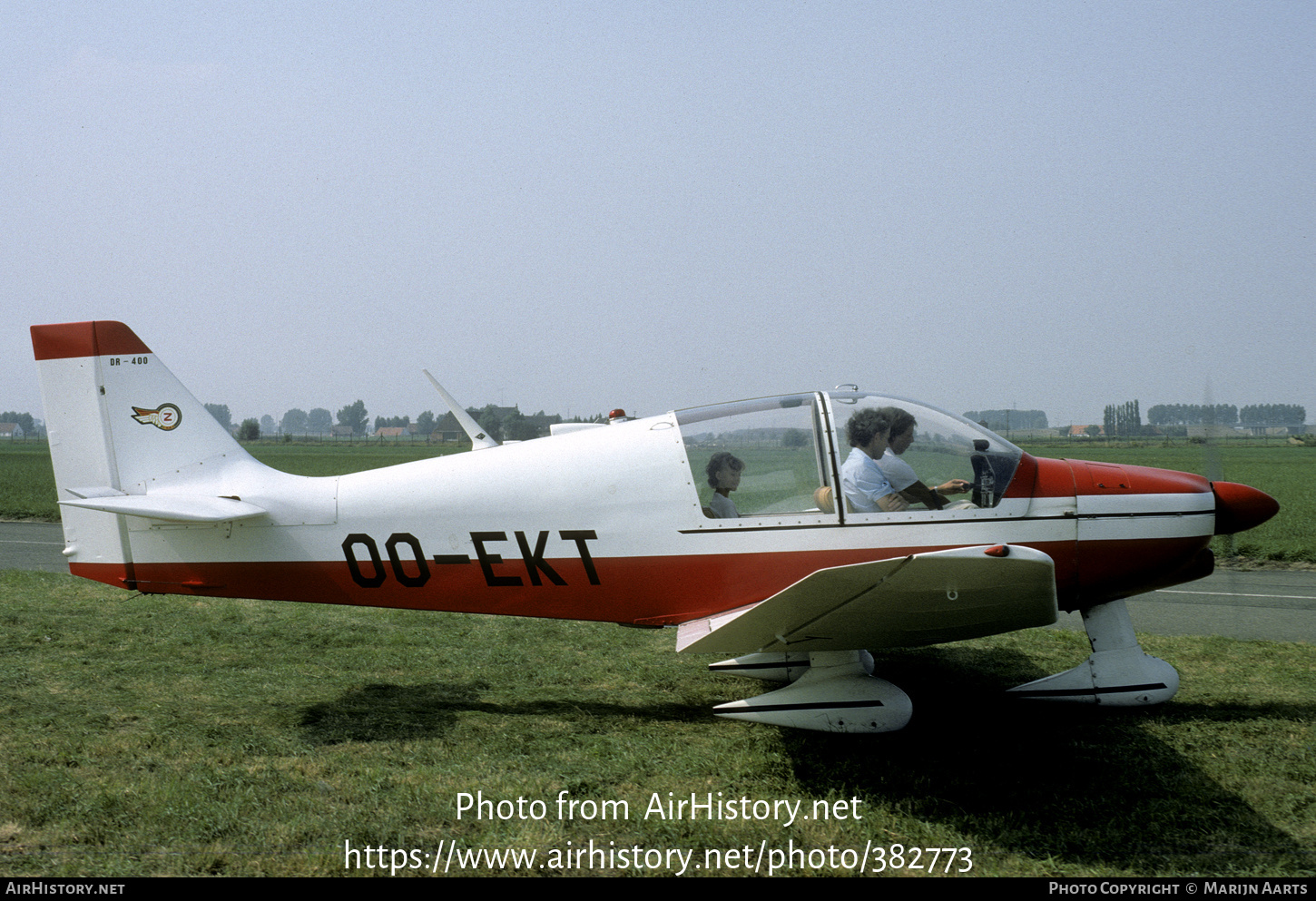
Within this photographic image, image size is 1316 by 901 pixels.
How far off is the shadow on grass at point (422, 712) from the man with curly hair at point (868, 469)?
1681 millimetres

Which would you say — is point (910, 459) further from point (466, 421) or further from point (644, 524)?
point (466, 421)

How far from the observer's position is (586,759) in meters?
4.40

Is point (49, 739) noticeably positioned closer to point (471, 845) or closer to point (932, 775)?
point (471, 845)

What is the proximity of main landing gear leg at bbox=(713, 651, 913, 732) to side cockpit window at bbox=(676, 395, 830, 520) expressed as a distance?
911 millimetres

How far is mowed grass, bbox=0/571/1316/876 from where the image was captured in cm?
348

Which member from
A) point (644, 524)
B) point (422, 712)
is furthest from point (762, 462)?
point (422, 712)

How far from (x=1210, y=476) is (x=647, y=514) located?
4.10m

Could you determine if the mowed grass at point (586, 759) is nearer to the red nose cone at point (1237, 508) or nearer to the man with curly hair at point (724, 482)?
the red nose cone at point (1237, 508)

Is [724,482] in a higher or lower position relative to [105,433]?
lower

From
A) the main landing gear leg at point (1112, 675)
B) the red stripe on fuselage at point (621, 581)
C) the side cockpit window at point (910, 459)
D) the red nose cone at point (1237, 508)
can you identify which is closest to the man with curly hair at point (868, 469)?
the side cockpit window at point (910, 459)

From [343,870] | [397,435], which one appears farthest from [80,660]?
[397,435]

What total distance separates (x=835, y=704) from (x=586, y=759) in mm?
1349

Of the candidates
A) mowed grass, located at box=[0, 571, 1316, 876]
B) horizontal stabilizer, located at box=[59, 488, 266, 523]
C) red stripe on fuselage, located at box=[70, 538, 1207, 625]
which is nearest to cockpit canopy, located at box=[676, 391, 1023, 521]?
red stripe on fuselage, located at box=[70, 538, 1207, 625]

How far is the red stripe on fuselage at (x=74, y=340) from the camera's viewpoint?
5.37 meters
